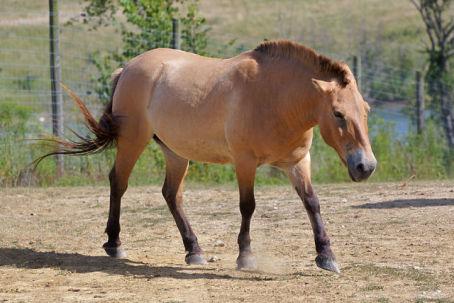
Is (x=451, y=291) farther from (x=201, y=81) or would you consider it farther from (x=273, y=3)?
(x=273, y=3)

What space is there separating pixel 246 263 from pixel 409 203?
3437 mm

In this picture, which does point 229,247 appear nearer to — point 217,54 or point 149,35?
point 149,35

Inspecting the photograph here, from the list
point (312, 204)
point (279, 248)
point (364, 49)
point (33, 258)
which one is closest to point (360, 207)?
point (279, 248)

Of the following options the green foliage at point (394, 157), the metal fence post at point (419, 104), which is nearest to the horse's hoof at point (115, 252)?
the green foliage at point (394, 157)

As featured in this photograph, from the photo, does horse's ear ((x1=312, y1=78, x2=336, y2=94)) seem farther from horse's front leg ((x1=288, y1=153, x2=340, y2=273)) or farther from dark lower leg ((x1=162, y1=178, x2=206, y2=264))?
dark lower leg ((x1=162, y1=178, x2=206, y2=264))

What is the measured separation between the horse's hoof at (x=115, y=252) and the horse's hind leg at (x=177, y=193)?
0.54m

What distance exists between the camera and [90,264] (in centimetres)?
833

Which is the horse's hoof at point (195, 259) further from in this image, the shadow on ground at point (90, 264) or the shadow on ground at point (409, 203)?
the shadow on ground at point (409, 203)

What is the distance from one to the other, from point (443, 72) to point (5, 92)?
8.16 m

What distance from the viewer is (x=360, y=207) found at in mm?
10789

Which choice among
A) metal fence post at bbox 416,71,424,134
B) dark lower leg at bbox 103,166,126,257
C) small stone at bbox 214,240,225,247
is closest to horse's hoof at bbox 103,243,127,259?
dark lower leg at bbox 103,166,126,257

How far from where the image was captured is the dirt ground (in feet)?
23.0

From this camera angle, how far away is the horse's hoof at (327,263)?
25.0 ft

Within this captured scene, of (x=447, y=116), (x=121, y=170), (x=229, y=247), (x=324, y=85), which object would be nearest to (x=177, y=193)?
(x=121, y=170)
